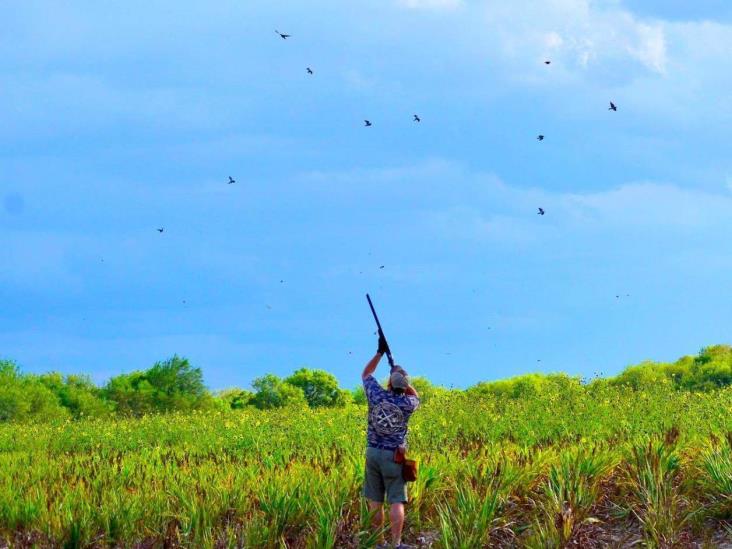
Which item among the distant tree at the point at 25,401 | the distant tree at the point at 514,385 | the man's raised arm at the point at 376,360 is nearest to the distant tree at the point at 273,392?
the distant tree at the point at 25,401

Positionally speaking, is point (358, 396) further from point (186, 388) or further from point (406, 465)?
point (406, 465)

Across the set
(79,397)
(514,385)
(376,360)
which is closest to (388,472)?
(376,360)

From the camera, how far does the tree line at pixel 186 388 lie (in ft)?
122

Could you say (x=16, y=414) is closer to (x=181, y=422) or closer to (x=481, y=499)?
(x=181, y=422)

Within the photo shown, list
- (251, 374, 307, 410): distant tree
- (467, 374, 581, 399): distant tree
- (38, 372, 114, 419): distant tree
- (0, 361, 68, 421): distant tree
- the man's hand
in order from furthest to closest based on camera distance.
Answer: (251, 374, 307, 410): distant tree < (38, 372, 114, 419): distant tree < (0, 361, 68, 421): distant tree < (467, 374, 581, 399): distant tree < the man's hand

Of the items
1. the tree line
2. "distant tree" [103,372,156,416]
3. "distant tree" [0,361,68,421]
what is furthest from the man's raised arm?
"distant tree" [103,372,156,416]

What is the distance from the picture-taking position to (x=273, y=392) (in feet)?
182

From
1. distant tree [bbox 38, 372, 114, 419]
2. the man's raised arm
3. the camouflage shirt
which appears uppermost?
distant tree [bbox 38, 372, 114, 419]

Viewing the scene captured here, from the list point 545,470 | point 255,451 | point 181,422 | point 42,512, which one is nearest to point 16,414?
point 181,422

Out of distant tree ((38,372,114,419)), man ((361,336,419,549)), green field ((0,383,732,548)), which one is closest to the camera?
man ((361,336,419,549))

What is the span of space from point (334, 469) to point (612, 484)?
4.05 meters

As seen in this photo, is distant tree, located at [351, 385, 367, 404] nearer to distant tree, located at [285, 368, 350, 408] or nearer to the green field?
distant tree, located at [285, 368, 350, 408]

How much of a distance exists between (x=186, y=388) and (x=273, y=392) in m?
5.62

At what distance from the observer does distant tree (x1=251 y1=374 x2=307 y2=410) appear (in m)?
55.5
